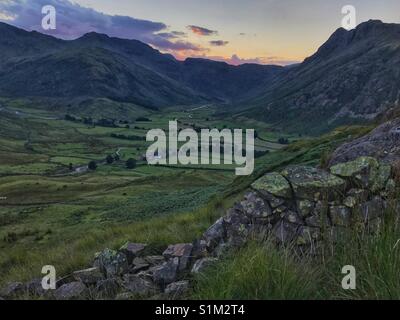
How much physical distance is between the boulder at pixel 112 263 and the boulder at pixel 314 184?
14.2ft

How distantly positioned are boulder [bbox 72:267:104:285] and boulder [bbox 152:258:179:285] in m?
1.34

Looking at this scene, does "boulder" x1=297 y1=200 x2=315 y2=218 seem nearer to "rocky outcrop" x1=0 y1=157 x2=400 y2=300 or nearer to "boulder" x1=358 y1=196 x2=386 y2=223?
"rocky outcrop" x1=0 y1=157 x2=400 y2=300

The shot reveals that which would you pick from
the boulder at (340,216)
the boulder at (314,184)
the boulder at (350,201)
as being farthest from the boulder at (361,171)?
the boulder at (340,216)

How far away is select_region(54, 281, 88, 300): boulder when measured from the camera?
9352 mm

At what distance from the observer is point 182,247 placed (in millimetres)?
10797

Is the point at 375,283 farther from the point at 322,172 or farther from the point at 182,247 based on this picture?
the point at 182,247

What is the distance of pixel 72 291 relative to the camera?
31.3ft

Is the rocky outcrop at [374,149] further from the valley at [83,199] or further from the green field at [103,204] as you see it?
the valley at [83,199]

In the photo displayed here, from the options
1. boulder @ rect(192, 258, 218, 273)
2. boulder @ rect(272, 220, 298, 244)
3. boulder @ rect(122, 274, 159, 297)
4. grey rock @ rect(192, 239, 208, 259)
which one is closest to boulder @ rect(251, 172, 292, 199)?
boulder @ rect(272, 220, 298, 244)

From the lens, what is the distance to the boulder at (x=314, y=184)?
9688 millimetres

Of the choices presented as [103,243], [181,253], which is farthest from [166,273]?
[103,243]

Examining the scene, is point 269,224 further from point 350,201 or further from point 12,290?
point 12,290
